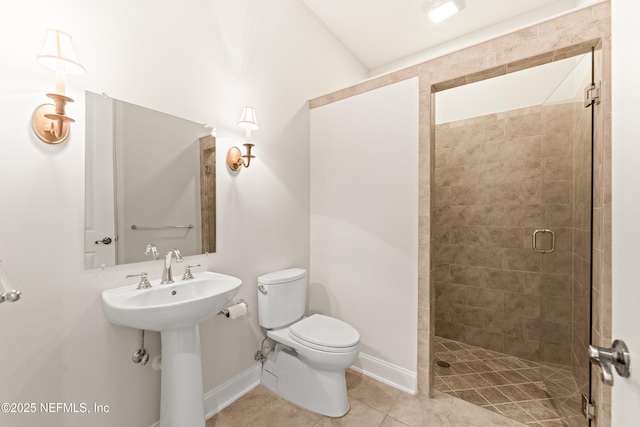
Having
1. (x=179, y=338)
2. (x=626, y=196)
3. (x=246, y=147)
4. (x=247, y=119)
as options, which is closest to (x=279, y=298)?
(x=179, y=338)

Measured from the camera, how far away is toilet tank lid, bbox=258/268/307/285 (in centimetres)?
186

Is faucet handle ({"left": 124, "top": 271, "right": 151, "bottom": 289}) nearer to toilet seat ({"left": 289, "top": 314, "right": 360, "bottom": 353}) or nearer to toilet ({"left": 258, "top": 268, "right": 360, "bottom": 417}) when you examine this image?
toilet ({"left": 258, "top": 268, "right": 360, "bottom": 417})

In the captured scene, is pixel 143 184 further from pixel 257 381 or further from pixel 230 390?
pixel 257 381

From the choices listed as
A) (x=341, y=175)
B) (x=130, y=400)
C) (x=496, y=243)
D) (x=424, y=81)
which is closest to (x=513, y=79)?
(x=424, y=81)

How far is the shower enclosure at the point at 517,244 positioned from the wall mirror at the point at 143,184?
1535 millimetres

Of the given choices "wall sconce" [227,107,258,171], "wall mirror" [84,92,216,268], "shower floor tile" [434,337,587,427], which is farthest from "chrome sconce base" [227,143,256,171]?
"shower floor tile" [434,337,587,427]

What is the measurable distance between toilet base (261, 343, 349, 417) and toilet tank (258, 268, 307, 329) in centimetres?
21

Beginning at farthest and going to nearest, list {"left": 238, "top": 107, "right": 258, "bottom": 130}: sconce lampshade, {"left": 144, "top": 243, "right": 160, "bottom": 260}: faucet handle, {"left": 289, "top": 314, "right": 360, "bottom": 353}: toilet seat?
{"left": 238, "top": 107, "right": 258, "bottom": 130}: sconce lampshade, {"left": 289, "top": 314, "right": 360, "bottom": 353}: toilet seat, {"left": 144, "top": 243, "right": 160, "bottom": 260}: faucet handle

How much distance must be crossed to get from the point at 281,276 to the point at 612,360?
1650 mm

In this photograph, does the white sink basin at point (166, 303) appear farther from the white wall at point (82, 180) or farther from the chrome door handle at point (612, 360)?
the chrome door handle at point (612, 360)

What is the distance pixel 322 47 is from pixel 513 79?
6.00 ft

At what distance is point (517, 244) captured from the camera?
92.9 inches

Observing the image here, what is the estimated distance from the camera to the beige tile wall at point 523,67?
1.23 m

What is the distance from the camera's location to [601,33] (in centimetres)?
127
